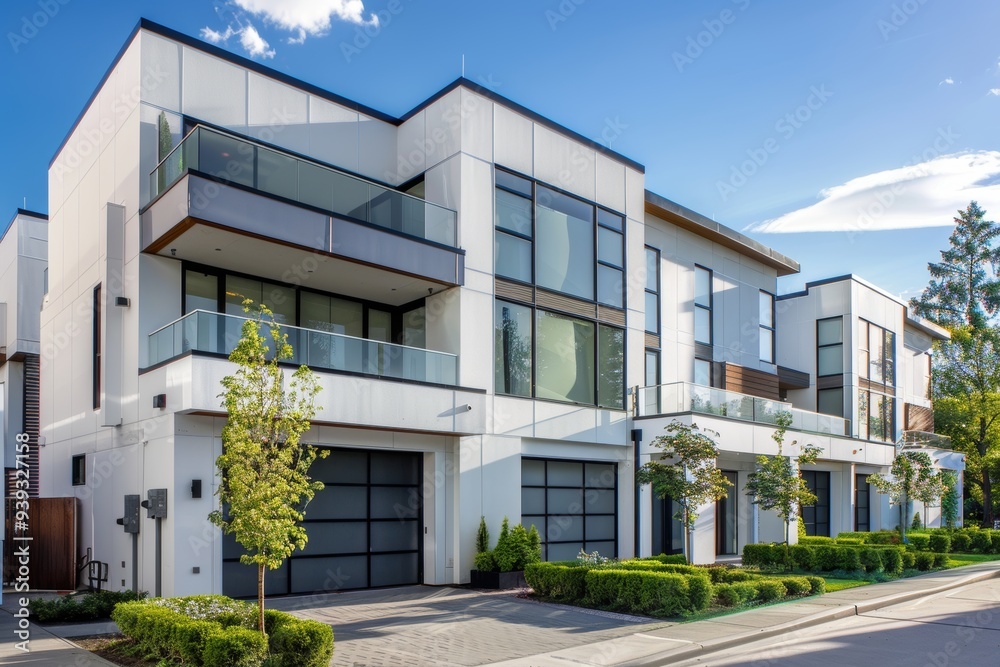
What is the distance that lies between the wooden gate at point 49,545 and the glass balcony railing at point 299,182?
8.04 m

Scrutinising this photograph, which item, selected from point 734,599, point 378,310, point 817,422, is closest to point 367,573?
point 378,310

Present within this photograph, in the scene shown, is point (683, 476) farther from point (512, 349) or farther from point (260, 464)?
point (260, 464)

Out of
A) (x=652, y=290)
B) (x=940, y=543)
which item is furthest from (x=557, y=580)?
(x=940, y=543)

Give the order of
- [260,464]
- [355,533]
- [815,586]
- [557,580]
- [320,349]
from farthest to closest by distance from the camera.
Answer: [355,533] < [815,586] < [320,349] < [557,580] < [260,464]

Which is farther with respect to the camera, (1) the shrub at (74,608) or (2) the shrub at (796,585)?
(2) the shrub at (796,585)

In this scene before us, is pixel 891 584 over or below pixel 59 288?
below

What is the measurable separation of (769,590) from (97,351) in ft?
49.8

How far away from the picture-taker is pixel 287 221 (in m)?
16.3

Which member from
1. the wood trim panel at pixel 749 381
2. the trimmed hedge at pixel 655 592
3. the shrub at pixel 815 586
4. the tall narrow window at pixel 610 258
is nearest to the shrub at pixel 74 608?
the trimmed hedge at pixel 655 592

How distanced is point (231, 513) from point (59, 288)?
1446 cm

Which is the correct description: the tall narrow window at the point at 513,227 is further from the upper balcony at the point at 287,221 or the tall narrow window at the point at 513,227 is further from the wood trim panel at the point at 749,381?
the wood trim panel at the point at 749,381

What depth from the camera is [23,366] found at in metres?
26.4

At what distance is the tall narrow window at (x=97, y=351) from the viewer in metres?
18.4

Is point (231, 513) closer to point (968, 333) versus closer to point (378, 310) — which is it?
point (378, 310)
